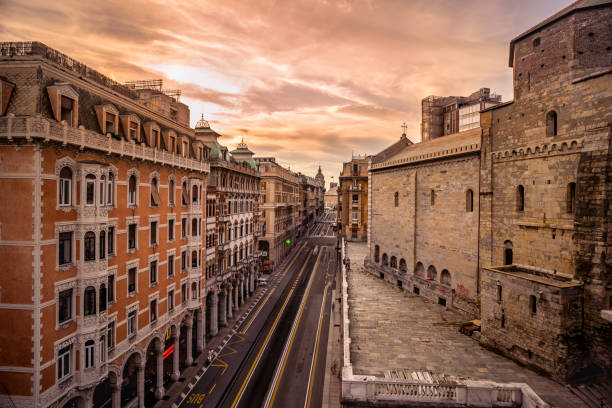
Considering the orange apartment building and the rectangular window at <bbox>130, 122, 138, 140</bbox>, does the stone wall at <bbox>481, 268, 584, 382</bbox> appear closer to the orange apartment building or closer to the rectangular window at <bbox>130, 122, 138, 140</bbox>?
the orange apartment building

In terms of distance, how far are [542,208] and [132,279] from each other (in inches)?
1153

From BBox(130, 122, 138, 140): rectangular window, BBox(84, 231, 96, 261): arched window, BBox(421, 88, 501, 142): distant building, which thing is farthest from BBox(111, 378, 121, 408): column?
BBox(421, 88, 501, 142): distant building

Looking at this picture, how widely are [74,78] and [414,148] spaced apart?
3744cm

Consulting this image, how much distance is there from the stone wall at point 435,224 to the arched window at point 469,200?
190 mm

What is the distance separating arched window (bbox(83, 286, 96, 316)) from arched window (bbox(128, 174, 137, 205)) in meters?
6.57

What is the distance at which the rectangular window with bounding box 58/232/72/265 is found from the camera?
17.6m

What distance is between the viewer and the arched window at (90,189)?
1859cm

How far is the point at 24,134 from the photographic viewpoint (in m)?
15.7

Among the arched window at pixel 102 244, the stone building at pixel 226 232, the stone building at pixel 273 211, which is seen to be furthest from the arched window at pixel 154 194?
the stone building at pixel 273 211

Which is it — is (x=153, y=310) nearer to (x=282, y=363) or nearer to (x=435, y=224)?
(x=282, y=363)

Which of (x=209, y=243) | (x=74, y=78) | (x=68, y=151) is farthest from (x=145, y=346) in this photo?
(x=74, y=78)

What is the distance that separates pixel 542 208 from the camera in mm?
22719

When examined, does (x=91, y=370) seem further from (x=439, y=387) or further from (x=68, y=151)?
(x=439, y=387)

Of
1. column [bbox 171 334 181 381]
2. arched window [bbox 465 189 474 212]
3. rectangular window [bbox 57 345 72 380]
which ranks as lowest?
column [bbox 171 334 181 381]
